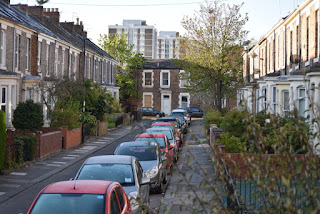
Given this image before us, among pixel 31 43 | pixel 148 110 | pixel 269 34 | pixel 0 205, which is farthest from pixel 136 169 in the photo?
pixel 148 110

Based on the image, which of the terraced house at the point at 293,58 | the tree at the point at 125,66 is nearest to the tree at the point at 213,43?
the terraced house at the point at 293,58

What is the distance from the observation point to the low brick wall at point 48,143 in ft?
69.8

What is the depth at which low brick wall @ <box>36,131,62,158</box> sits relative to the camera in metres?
21.3

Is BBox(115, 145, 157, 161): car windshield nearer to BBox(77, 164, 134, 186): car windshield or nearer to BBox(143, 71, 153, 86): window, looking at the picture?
BBox(77, 164, 134, 186): car windshield

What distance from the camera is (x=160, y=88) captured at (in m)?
64.7

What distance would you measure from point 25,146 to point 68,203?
12.8m

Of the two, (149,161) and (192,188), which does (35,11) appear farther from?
(192,188)

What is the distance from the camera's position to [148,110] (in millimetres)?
60656

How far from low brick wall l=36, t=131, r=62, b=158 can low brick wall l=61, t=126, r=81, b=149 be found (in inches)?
29.6

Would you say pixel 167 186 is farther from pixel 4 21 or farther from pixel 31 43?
pixel 31 43

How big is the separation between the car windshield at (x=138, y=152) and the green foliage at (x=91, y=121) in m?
16.6

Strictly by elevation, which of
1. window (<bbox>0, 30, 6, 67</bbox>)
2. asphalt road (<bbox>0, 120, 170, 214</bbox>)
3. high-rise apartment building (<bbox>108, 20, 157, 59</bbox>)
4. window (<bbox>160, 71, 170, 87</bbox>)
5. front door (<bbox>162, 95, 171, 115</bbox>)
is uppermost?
high-rise apartment building (<bbox>108, 20, 157, 59</bbox>)

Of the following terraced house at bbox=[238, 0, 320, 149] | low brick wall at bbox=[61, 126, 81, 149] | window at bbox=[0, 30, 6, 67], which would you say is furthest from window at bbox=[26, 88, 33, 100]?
terraced house at bbox=[238, 0, 320, 149]

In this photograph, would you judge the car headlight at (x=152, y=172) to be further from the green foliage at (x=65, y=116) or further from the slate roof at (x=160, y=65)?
the slate roof at (x=160, y=65)
